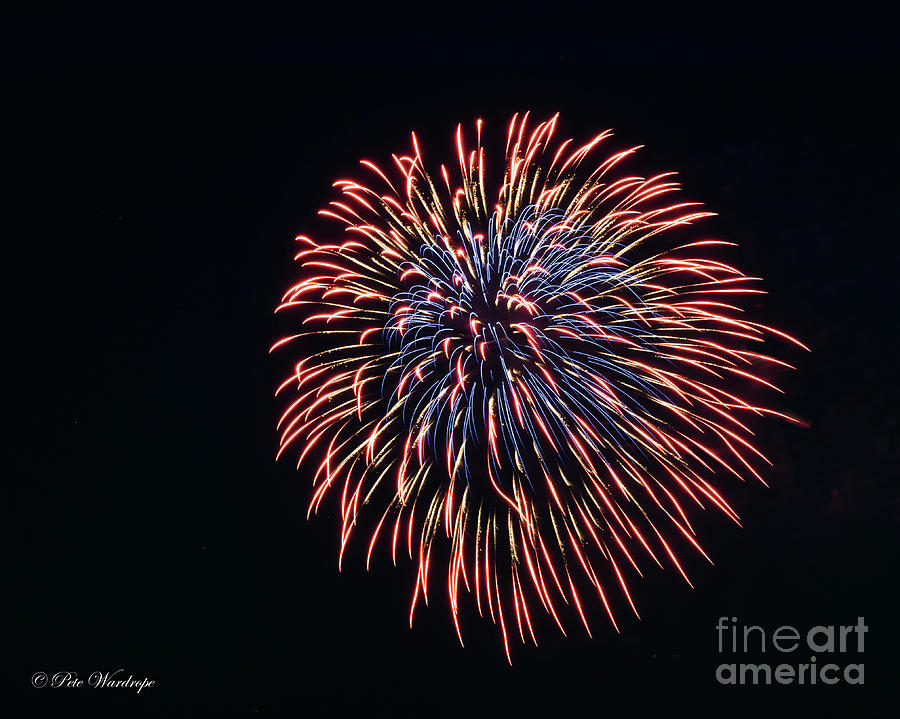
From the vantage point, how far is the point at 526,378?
11.8 ft

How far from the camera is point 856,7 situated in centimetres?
402

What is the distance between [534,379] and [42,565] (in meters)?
4.18

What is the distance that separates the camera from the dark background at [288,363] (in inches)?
157

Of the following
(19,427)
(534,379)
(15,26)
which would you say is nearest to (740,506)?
(534,379)

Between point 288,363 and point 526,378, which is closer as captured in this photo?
point 526,378

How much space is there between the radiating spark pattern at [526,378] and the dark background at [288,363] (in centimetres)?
25

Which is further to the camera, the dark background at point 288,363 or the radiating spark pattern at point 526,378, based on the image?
the dark background at point 288,363

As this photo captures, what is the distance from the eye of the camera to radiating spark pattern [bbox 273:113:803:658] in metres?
3.62

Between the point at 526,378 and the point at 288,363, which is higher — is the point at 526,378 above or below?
below

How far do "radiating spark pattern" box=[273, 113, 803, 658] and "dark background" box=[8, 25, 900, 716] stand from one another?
0.83ft

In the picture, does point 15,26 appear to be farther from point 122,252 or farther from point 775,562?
point 775,562

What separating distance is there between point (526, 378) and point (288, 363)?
1848 mm

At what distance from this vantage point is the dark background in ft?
13.1

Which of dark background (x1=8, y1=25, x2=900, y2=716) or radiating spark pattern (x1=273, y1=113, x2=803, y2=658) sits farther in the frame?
dark background (x1=8, y1=25, x2=900, y2=716)
